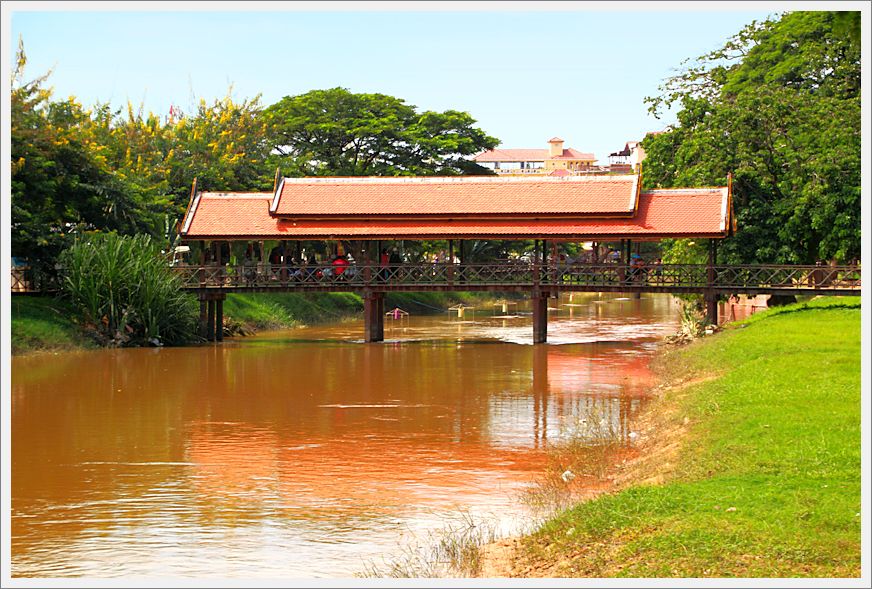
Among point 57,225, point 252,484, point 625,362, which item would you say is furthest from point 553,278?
point 252,484

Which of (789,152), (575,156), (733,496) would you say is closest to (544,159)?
(575,156)

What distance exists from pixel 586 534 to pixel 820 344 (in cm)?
1243

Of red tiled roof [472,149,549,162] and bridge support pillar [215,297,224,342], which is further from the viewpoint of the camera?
red tiled roof [472,149,549,162]

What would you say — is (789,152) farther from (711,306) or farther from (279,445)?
(279,445)

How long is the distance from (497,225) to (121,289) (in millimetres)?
10029

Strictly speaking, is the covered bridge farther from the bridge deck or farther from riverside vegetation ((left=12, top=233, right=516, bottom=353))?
riverside vegetation ((left=12, top=233, right=516, bottom=353))

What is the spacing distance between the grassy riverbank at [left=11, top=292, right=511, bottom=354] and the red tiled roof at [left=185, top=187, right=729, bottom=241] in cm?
381

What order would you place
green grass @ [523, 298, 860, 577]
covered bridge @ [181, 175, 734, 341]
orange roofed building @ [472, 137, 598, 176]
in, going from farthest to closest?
orange roofed building @ [472, 137, 598, 176], covered bridge @ [181, 175, 734, 341], green grass @ [523, 298, 860, 577]

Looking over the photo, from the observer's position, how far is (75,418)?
19.2 m

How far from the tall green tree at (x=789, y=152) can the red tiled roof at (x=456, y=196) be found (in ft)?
11.0

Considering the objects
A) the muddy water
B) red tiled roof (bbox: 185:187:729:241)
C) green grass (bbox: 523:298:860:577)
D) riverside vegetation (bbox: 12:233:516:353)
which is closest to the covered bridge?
red tiled roof (bbox: 185:187:729:241)

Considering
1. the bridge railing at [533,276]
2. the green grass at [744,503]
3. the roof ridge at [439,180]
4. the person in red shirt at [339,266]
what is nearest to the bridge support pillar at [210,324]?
the bridge railing at [533,276]

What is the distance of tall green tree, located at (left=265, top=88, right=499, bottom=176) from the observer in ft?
162

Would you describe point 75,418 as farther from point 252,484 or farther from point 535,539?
point 535,539
